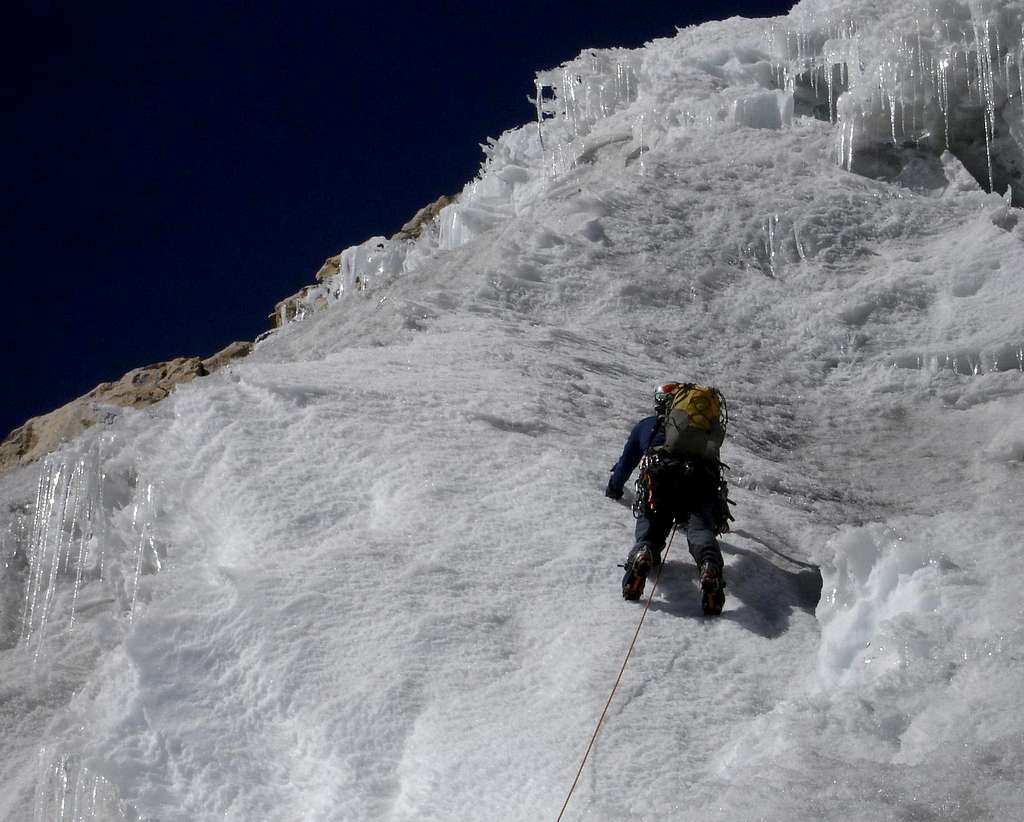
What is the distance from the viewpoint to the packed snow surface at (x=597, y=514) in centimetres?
554

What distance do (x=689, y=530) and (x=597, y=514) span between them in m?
0.84

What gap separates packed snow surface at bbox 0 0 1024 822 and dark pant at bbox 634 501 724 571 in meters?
0.29

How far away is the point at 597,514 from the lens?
24.9 ft

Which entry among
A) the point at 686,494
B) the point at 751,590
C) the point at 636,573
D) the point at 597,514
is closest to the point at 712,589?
the point at 636,573

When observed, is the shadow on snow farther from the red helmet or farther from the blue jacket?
the red helmet

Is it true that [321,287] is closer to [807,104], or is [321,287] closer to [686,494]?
[807,104]

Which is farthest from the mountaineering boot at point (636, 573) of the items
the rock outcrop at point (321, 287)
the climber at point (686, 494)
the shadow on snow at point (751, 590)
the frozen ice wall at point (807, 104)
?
the rock outcrop at point (321, 287)

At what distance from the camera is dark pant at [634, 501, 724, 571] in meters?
6.71

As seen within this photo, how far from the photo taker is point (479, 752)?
5.57 m

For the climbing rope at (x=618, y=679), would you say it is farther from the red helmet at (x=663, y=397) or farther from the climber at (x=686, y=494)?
the red helmet at (x=663, y=397)

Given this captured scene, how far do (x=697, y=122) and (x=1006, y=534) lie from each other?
26.0 feet

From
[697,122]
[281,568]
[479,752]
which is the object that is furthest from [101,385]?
[479,752]

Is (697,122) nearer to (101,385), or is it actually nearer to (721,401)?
(721,401)

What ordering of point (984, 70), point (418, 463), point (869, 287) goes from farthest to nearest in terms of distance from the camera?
point (984, 70) → point (869, 287) → point (418, 463)
